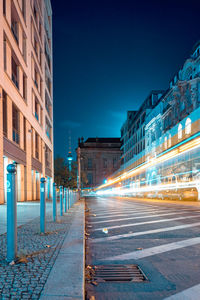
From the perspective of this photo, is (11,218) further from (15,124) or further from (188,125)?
(188,125)

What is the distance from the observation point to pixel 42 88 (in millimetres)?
33094

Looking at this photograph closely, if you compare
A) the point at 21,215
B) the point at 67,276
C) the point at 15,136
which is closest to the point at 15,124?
the point at 15,136

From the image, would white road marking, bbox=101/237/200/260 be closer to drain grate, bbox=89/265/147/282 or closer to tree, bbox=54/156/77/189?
drain grate, bbox=89/265/147/282

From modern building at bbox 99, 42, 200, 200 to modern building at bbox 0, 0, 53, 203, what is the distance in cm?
1245

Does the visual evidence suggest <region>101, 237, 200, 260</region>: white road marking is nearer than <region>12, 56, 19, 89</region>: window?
Yes

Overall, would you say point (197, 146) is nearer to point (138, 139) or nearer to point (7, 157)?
point (7, 157)

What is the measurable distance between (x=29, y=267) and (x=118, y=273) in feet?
3.55

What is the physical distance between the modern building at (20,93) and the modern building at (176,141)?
40.9 ft

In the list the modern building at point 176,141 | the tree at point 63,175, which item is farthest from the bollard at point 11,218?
the tree at point 63,175

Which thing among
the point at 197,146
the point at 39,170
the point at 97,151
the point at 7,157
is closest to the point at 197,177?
the point at 197,146

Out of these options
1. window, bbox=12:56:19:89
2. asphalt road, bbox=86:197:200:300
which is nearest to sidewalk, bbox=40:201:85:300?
asphalt road, bbox=86:197:200:300

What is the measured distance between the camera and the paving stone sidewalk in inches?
102

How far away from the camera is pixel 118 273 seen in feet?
11.9

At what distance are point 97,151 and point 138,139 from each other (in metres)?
39.4
